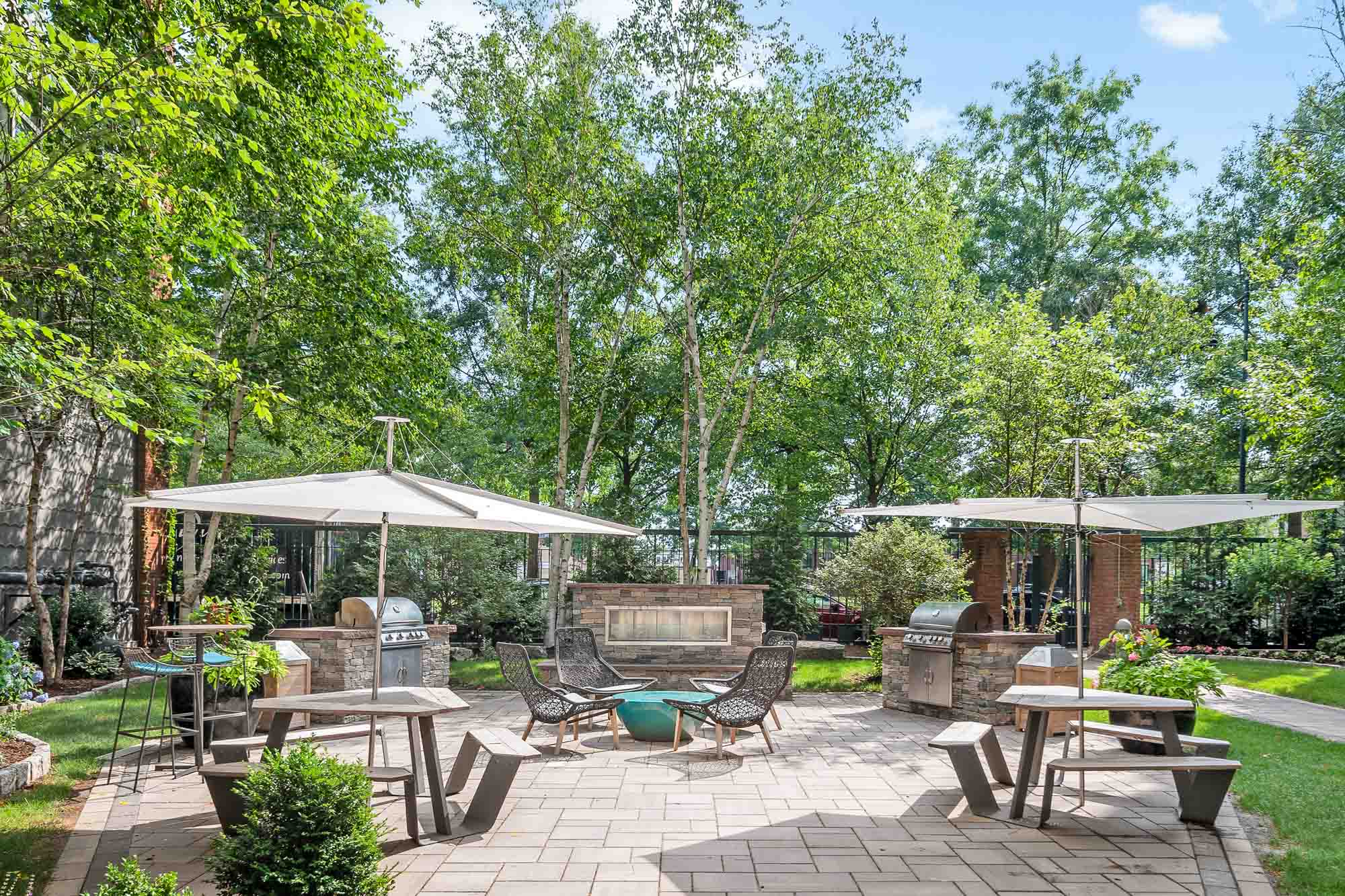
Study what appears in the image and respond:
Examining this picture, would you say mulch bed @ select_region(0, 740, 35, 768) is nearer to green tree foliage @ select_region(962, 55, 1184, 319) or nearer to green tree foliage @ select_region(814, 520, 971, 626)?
green tree foliage @ select_region(814, 520, 971, 626)

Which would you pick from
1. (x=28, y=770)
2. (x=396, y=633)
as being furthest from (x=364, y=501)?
(x=396, y=633)

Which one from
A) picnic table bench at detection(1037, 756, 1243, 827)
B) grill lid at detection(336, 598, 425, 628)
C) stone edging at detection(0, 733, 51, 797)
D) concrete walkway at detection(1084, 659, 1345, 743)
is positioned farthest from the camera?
grill lid at detection(336, 598, 425, 628)

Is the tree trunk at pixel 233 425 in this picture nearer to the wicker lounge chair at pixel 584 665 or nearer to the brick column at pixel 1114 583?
the wicker lounge chair at pixel 584 665

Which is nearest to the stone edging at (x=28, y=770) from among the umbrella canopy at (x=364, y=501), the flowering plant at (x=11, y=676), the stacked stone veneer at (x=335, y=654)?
the flowering plant at (x=11, y=676)

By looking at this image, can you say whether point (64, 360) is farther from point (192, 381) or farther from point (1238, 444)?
point (1238, 444)

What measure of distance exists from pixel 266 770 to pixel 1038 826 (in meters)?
4.19

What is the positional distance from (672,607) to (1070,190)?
17685 millimetres

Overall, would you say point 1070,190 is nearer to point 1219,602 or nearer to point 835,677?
point 1219,602

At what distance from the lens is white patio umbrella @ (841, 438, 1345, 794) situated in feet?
17.9

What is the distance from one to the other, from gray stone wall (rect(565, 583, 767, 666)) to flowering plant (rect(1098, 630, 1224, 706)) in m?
4.44

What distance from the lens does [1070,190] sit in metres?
23.2

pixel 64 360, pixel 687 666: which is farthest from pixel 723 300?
pixel 64 360

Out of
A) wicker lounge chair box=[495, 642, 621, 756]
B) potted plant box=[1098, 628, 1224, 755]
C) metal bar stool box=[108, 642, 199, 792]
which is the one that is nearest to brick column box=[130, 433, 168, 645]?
metal bar stool box=[108, 642, 199, 792]

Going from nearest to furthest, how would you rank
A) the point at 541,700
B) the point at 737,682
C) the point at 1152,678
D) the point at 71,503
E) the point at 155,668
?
the point at 155,668 → the point at 1152,678 → the point at 541,700 → the point at 737,682 → the point at 71,503
